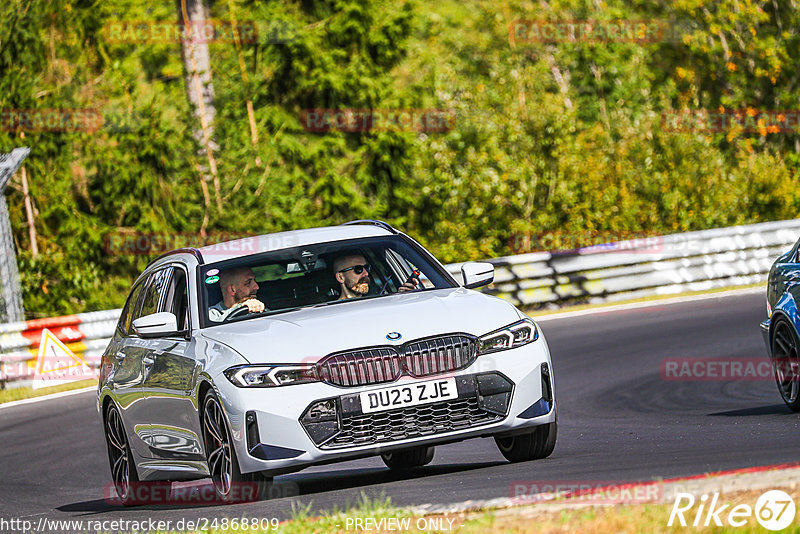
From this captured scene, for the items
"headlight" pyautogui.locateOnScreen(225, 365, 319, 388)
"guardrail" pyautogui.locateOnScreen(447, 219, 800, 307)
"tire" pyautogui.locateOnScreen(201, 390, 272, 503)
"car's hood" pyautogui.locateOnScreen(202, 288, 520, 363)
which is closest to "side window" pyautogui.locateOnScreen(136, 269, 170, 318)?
"car's hood" pyautogui.locateOnScreen(202, 288, 520, 363)

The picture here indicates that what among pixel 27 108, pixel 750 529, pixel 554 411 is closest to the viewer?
pixel 750 529

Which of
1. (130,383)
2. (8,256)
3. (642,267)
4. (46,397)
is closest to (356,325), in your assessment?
(130,383)

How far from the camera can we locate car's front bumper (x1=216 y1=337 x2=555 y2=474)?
7.65 meters

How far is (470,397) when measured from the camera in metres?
7.88

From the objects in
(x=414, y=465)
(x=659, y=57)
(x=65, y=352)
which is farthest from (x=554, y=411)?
(x=659, y=57)

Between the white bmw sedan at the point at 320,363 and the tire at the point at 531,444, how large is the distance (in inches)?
0.5

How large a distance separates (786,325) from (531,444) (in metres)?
2.50

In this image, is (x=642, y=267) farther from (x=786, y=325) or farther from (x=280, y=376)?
(x=280, y=376)

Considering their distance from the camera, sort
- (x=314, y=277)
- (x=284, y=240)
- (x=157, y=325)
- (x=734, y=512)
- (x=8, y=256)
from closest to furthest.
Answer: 1. (x=734, y=512)
2. (x=157, y=325)
3. (x=314, y=277)
4. (x=284, y=240)
5. (x=8, y=256)

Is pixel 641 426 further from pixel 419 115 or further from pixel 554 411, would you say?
pixel 419 115

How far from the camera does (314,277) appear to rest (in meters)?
9.14

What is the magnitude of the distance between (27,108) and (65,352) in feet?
30.1

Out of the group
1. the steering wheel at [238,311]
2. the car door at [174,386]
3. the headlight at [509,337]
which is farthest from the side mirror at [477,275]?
the car door at [174,386]

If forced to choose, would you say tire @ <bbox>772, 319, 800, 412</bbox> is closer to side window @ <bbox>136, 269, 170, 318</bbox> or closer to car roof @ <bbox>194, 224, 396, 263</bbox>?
car roof @ <bbox>194, 224, 396, 263</bbox>
